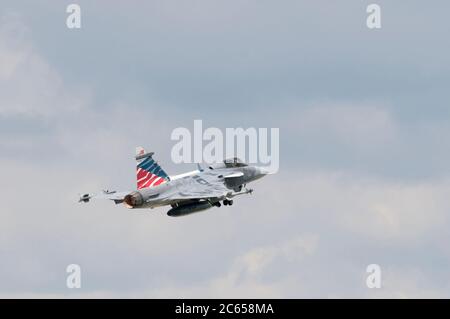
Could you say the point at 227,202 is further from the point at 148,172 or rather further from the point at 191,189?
the point at 148,172

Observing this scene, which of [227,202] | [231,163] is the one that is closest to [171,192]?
[227,202]

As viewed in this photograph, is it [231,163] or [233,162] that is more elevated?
[233,162]

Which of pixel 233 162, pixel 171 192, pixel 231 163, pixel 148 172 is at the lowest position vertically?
pixel 171 192

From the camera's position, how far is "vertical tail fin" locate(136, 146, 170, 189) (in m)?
143

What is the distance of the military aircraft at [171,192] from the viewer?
141 m

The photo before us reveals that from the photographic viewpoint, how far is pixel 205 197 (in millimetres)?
143125

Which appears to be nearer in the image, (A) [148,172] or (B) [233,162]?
(A) [148,172]

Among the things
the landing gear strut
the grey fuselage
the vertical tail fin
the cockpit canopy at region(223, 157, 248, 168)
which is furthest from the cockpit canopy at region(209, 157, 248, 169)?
the vertical tail fin

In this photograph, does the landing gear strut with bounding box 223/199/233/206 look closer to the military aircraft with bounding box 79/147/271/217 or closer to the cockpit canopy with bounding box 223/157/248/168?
the military aircraft with bounding box 79/147/271/217

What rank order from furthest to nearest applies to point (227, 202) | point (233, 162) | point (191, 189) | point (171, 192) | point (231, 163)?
point (233, 162)
point (231, 163)
point (227, 202)
point (191, 189)
point (171, 192)

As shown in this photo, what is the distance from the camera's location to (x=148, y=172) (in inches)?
5650

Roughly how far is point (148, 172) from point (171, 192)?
3.64 m
